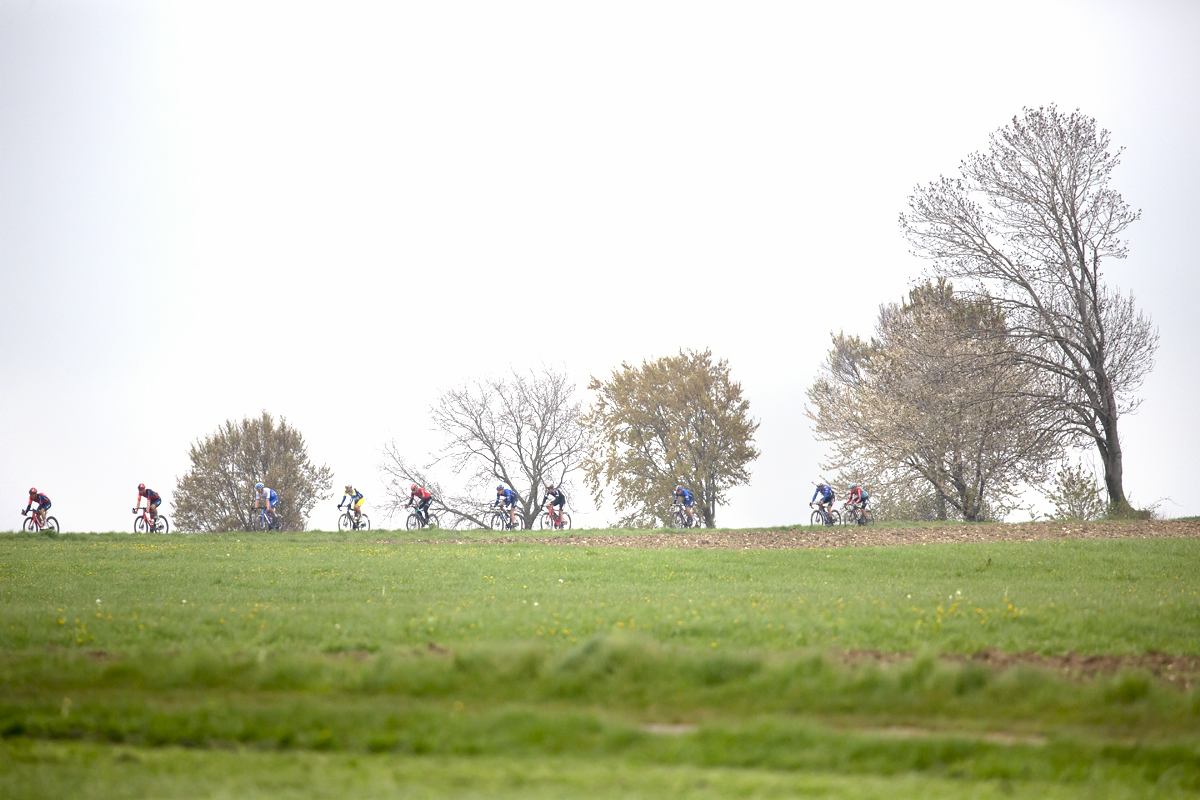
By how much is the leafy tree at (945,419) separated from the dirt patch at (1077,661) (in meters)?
22.2

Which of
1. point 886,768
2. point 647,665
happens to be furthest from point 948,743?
point 647,665

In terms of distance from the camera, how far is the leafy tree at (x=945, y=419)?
100 feet

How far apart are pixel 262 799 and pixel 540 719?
96.0 inches

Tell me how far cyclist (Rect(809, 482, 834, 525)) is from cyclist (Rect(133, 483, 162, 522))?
2475 cm

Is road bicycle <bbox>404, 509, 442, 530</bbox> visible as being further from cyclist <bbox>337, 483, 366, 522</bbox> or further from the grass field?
the grass field

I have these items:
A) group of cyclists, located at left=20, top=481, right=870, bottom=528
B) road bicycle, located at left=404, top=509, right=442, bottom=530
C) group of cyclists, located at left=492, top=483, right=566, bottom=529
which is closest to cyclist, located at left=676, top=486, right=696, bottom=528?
group of cyclists, located at left=20, top=481, right=870, bottom=528

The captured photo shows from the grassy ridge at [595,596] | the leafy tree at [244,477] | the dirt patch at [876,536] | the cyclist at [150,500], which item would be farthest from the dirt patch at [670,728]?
the leafy tree at [244,477]

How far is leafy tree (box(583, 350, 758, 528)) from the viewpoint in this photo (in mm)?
43594

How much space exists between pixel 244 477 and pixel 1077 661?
5032 centimetres

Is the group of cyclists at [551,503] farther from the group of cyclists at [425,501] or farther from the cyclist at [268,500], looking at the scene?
the cyclist at [268,500]

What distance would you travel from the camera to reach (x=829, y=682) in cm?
816

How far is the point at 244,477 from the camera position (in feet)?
171

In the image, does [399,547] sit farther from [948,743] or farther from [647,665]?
[948,743]

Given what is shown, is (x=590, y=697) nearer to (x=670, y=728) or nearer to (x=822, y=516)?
(x=670, y=728)
